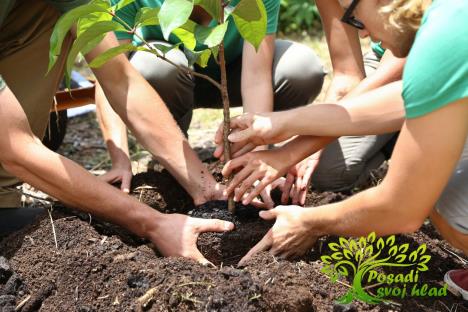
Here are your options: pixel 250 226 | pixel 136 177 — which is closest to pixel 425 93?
pixel 250 226

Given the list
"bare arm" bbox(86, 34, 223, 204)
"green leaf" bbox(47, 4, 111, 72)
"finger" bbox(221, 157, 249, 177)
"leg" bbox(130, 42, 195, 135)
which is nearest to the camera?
"green leaf" bbox(47, 4, 111, 72)

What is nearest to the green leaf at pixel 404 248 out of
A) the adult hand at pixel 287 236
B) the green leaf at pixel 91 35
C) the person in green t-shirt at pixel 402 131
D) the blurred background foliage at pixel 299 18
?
the person in green t-shirt at pixel 402 131

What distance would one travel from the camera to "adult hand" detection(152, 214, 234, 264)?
1.99 metres

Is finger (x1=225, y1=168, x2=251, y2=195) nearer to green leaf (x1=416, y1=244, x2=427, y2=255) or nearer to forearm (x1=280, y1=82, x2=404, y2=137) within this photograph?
forearm (x1=280, y1=82, x2=404, y2=137)

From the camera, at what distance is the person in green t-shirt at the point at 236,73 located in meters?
2.54

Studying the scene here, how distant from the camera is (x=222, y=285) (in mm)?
1725

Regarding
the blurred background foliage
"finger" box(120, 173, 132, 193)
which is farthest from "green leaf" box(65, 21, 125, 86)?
the blurred background foliage

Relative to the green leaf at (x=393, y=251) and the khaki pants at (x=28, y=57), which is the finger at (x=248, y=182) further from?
the khaki pants at (x=28, y=57)

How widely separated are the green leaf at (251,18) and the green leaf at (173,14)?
14 centimetres

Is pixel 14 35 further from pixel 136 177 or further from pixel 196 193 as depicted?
pixel 196 193

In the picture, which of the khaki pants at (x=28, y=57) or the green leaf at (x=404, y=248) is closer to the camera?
the green leaf at (x=404, y=248)

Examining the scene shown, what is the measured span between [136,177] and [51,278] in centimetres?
66

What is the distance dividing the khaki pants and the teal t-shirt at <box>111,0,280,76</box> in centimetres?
27

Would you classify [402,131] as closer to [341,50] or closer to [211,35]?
[211,35]
